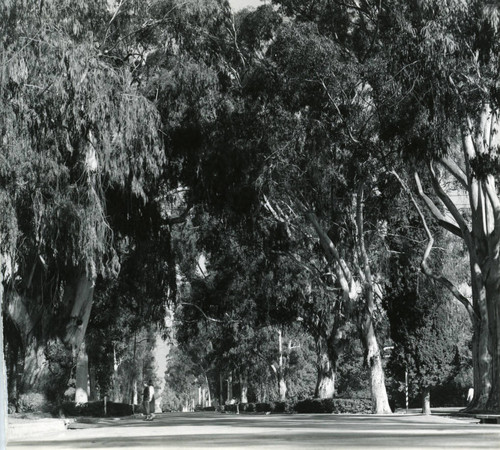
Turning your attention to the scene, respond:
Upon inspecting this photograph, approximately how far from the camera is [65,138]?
25969mm

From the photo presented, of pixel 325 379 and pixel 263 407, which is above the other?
pixel 325 379

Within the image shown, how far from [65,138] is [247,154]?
22.8 ft

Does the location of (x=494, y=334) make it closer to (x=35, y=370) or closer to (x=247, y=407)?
(x=35, y=370)

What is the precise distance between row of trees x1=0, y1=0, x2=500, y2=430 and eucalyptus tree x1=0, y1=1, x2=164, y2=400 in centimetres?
6

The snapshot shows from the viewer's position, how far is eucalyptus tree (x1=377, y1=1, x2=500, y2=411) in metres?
23.5

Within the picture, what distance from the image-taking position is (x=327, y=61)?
2842 centimetres

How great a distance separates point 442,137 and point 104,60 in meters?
10.5

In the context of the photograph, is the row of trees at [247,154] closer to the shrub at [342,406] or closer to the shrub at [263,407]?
the shrub at [342,406]

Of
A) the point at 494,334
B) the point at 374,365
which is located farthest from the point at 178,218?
the point at 494,334

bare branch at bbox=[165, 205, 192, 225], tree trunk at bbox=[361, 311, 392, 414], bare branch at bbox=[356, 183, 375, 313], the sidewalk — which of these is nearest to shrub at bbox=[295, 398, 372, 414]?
tree trunk at bbox=[361, 311, 392, 414]

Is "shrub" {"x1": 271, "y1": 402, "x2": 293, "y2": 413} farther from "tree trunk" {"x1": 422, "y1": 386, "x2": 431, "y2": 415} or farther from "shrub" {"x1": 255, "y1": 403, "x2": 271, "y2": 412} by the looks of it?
"tree trunk" {"x1": 422, "y1": 386, "x2": 431, "y2": 415}

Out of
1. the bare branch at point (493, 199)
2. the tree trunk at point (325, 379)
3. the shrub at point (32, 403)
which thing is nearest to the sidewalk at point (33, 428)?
the shrub at point (32, 403)

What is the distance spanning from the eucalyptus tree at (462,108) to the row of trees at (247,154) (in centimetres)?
6

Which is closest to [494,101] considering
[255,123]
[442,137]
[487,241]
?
[442,137]
